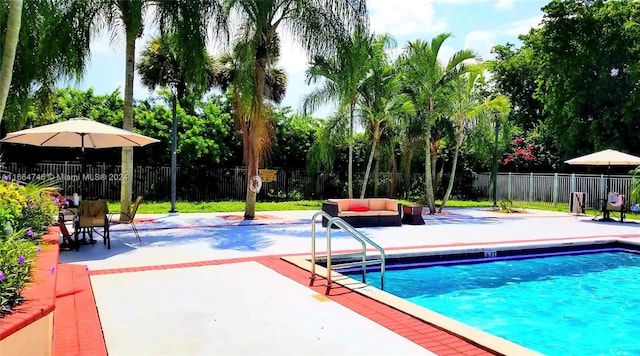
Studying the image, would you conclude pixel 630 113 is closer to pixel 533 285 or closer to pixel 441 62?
pixel 441 62

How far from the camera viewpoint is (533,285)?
777 centimetres

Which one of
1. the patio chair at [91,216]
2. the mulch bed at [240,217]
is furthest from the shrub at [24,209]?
the mulch bed at [240,217]

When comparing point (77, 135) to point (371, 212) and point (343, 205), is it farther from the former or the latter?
point (371, 212)

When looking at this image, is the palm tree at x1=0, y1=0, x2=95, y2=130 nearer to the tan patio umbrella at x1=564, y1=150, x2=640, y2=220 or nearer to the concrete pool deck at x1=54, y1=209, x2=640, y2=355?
the concrete pool deck at x1=54, y1=209, x2=640, y2=355

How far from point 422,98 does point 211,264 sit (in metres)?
11.8

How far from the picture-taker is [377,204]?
13828 millimetres

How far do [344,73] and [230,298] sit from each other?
9.30 meters

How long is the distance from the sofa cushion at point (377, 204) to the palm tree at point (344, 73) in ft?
11.1

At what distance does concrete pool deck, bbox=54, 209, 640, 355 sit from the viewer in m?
4.24

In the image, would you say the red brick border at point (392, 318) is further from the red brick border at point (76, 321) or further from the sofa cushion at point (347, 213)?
the sofa cushion at point (347, 213)

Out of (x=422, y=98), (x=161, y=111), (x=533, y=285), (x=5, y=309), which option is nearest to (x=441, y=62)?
(x=422, y=98)

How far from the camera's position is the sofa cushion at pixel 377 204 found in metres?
13.8

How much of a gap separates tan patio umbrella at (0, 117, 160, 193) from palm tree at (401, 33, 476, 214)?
10040 millimetres

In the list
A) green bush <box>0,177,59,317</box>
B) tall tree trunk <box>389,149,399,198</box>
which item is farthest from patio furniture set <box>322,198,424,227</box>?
tall tree trunk <box>389,149,399,198</box>
